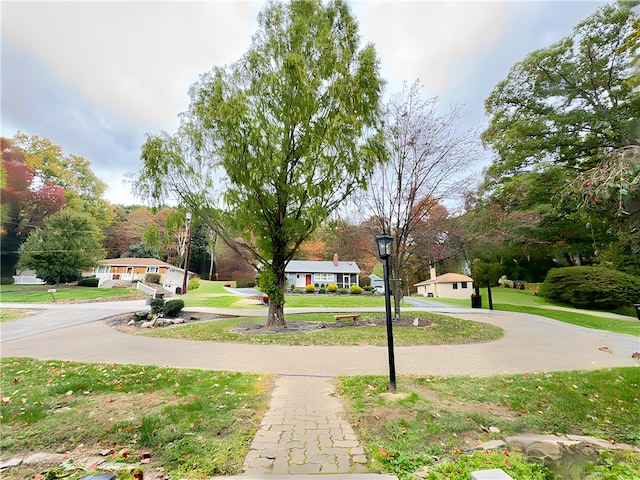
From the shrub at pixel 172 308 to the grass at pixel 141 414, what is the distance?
767cm

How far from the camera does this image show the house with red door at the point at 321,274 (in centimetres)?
3191

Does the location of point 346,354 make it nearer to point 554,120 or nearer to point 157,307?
point 157,307

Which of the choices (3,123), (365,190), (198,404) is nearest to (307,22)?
(365,190)

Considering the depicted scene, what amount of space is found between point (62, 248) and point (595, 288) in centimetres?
3540

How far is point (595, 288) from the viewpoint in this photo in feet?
43.5

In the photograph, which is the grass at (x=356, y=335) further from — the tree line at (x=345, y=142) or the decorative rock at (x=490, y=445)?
the decorative rock at (x=490, y=445)

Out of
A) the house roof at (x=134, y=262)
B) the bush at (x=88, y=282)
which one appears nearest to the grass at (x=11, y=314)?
the bush at (x=88, y=282)

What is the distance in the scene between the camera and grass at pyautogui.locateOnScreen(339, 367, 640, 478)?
2.56 meters

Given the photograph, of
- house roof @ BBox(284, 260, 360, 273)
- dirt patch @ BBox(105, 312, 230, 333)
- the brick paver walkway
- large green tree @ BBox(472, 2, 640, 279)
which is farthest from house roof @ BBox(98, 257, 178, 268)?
the brick paver walkway

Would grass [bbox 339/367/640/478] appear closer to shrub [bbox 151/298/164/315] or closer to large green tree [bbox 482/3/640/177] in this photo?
large green tree [bbox 482/3/640/177]

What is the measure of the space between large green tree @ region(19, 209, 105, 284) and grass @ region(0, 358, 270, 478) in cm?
2170

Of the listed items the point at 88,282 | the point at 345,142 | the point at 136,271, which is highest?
the point at 345,142

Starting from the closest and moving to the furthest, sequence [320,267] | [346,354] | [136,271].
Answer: [346,354] < [136,271] < [320,267]

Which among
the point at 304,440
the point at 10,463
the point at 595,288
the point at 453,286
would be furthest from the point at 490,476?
the point at 453,286
